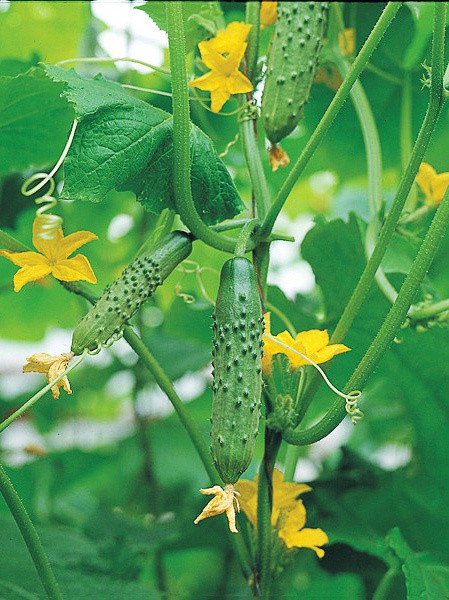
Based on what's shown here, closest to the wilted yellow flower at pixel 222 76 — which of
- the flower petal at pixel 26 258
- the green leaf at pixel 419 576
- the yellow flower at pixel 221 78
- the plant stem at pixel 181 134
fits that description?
the yellow flower at pixel 221 78

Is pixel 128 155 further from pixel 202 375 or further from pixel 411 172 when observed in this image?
pixel 202 375

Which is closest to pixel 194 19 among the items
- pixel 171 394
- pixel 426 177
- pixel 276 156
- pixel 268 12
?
pixel 268 12

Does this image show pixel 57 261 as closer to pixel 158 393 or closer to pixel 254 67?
pixel 254 67

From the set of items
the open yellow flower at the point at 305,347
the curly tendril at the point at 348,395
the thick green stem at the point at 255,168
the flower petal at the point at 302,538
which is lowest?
the flower petal at the point at 302,538

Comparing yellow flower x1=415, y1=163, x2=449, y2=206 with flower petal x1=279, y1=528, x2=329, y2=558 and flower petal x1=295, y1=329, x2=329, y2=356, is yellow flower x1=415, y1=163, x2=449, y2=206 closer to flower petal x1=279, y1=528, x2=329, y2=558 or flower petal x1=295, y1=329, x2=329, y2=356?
flower petal x1=295, y1=329, x2=329, y2=356

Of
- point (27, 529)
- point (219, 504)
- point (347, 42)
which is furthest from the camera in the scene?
point (347, 42)

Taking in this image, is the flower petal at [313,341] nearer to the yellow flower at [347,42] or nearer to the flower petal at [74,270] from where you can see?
the flower petal at [74,270]

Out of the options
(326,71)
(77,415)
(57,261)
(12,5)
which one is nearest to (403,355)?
(326,71)
